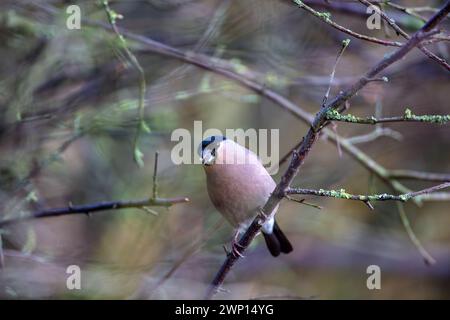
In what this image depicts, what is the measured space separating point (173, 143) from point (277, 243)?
6.57ft

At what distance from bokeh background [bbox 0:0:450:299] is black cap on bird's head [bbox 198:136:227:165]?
439 millimetres

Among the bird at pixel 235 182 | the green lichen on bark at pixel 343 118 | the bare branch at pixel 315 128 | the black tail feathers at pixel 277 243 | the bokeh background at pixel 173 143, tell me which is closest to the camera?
the bare branch at pixel 315 128

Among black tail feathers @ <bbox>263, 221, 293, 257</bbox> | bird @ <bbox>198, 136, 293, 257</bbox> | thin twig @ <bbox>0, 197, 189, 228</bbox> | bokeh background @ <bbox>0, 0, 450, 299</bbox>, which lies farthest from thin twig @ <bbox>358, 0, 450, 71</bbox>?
black tail feathers @ <bbox>263, 221, 293, 257</bbox>

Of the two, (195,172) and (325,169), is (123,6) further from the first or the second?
(325,169)

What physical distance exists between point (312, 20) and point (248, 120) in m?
2.40

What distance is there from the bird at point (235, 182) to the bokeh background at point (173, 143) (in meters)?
0.33

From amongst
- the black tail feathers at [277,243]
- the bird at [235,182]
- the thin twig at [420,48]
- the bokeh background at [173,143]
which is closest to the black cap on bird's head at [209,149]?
the bird at [235,182]

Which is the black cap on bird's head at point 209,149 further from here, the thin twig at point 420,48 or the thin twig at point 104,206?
the thin twig at point 420,48

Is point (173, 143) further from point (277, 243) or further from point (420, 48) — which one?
point (420, 48)

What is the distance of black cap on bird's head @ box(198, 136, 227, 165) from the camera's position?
14.1 ft

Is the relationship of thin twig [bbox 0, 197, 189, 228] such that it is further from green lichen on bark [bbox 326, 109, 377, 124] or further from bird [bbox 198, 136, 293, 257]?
green lichen on bark [bbox 326, 109, 377, 124]

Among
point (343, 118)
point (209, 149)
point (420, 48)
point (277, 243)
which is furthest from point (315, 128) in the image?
point (277, 243)

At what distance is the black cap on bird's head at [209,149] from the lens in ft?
14.1
